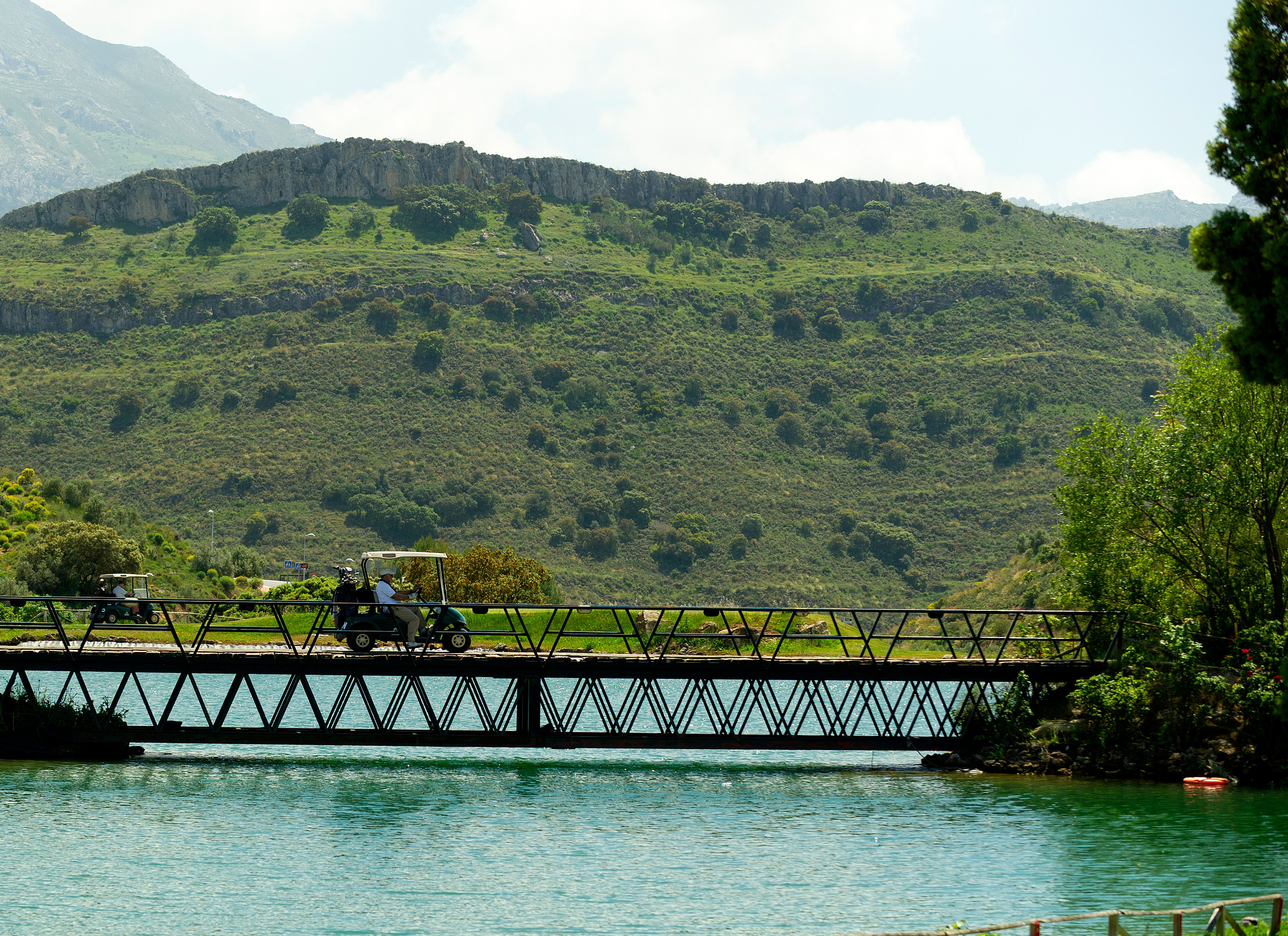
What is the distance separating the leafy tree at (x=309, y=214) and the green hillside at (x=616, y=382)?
186 centimetres

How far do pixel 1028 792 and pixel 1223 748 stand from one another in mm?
5106

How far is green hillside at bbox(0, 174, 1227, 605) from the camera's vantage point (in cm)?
11869

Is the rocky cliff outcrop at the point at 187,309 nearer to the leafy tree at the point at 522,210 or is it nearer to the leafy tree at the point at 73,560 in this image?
the leafy tree at the point at 522,210

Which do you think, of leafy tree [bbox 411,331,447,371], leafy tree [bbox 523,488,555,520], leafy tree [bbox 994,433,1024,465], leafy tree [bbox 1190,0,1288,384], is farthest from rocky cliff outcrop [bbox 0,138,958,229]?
leafy tree [bbox 1190,0,1288,384]

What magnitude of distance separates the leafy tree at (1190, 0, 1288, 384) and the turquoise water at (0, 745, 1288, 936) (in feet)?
29.1

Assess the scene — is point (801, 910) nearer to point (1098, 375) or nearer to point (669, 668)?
point (669, 668)

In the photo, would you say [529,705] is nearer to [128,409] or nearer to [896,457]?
[128,409]

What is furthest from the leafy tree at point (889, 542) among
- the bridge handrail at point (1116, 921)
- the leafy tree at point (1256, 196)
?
the bridge handrail at point (1116, 921)

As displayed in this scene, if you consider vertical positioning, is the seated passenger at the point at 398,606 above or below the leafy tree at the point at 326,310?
below

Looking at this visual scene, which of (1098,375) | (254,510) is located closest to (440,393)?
(254,510)

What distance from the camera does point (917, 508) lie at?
416 ft

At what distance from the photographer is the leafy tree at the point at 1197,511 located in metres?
33.9

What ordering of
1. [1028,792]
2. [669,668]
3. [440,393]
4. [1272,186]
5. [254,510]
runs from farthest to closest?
[440,393], [254,510], [669,668], [1028,792], [1272,186]

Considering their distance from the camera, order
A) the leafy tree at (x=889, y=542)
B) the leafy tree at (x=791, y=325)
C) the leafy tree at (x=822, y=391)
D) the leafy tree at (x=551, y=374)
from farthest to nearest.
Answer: the leafy tree at (x=791, y=325) < the leafy tree at (x=822, y=391) < the leafy tree at (x=551, y=374) < the leafy tree at (x=889, y=542)
